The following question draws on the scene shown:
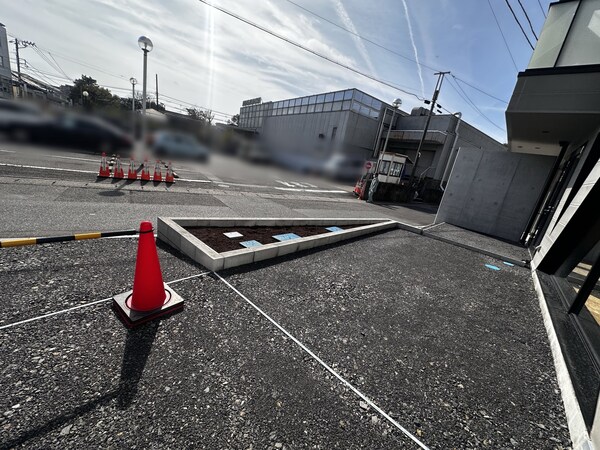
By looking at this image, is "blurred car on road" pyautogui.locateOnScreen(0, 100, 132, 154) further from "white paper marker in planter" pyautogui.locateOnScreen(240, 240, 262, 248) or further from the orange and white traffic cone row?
the orange and white traffic cone row

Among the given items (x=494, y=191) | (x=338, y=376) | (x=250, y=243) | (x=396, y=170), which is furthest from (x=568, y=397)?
(x=396, y=170)

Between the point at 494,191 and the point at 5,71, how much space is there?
12.4m

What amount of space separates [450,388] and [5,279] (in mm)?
A: 4682

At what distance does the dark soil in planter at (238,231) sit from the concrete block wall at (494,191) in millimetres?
6731

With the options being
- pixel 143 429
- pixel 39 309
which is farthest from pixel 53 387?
pixel 39 309

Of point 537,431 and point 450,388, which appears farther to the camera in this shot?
point 450,388

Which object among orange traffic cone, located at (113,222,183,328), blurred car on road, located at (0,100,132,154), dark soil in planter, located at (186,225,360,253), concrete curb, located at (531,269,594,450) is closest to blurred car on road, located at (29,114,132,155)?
blurred car on road, located at (0,100,132,154)

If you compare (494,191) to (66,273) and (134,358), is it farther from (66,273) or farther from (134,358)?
(66,273)

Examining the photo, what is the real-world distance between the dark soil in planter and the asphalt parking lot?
622 mm

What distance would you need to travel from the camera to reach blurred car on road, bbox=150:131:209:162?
4176mm

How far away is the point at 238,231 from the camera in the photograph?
195 inches

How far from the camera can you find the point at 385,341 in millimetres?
2695

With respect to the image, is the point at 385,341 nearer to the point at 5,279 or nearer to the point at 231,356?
the point at 231,356

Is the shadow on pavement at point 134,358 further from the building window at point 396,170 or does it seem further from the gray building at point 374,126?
the gray building at point 374,126
